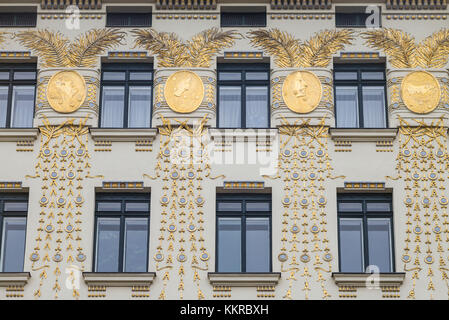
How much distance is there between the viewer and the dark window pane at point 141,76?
32.3m

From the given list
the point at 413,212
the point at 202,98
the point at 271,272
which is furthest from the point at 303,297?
the point at 202,98

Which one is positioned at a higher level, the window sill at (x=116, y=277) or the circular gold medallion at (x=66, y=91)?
the circular gold medallion at (x=66, y=91)

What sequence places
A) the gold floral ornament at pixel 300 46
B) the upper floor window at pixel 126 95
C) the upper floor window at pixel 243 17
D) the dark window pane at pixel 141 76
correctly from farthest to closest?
the upper floor window at pixel 243 17 → the dark window pane at pixel 141 76 → the gold floral ornament at pixel 300 46 → the upper floor window at pixel 126 95

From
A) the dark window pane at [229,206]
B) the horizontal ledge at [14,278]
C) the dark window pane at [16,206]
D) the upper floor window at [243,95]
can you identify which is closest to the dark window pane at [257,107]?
the upper floor window at [243,95]

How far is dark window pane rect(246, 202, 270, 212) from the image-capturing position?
30859 millimetres

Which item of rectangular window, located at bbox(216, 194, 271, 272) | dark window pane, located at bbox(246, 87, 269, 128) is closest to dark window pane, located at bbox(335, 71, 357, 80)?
dark window pane, located at bbox(246, 87, 269, 128)

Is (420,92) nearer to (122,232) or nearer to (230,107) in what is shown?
(230,107)

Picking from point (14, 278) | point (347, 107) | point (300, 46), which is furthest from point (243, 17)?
point (14, 278)

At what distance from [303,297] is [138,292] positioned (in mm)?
3955

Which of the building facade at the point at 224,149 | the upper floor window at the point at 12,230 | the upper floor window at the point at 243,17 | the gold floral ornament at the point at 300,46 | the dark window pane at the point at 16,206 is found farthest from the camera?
the upper floor window at the point at 243,17

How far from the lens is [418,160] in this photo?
3091 cm

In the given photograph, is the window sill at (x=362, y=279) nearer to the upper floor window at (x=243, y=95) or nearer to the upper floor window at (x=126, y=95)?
the upper floor window at (x=243, y=95)

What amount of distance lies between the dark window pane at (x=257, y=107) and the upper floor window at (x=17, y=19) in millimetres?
6063

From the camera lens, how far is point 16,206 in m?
30.9
